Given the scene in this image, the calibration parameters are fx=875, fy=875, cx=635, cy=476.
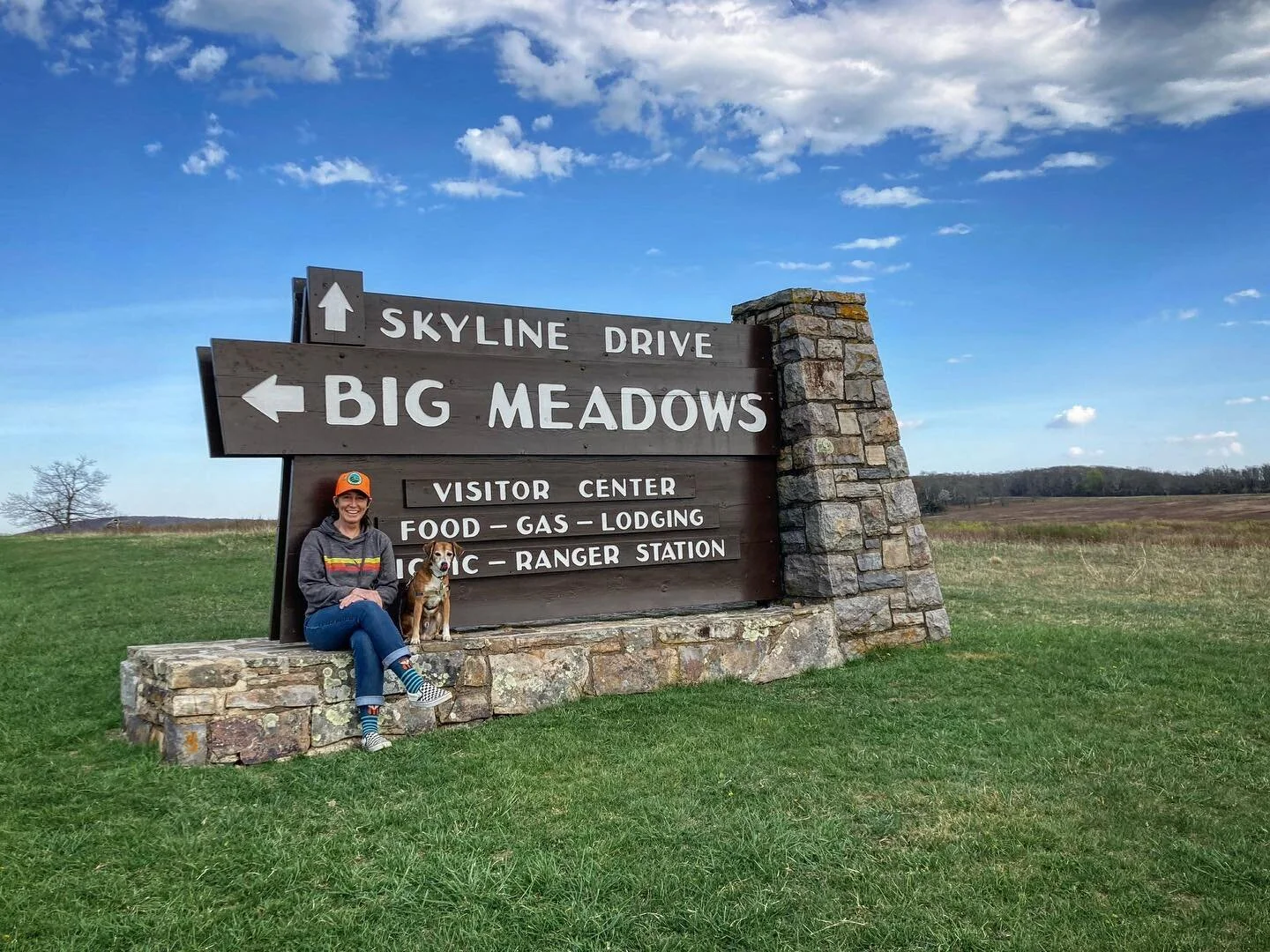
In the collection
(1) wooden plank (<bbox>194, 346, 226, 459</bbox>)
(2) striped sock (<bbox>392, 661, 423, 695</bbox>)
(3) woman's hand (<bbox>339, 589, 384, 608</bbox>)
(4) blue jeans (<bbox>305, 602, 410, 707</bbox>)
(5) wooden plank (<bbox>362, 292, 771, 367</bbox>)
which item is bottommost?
(2) striped sock (<bbox>392, 661, 423, 695</bbox>)

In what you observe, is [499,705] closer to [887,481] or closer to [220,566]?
[887,481]

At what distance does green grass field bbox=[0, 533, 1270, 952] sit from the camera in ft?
10.5

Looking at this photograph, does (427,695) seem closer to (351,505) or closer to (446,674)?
(446,674)

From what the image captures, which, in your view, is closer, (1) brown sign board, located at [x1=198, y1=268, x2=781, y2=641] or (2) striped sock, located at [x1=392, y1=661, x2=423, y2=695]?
(2) striped sock, located at [x1=392, y1=661, x2=423, y2=695]

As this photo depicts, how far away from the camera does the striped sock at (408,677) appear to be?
5402 mm

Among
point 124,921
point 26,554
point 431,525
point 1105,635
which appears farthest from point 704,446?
point 26,554

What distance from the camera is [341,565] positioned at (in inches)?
229

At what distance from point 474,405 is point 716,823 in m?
3.91

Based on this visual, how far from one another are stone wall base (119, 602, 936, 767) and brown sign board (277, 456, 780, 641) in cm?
40

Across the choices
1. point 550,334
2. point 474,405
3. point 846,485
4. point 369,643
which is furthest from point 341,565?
point 846,485

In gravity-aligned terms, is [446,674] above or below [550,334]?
below

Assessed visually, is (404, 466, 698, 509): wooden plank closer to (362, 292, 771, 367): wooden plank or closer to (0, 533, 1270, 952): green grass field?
(362, 292, 771, 367): wooden plank

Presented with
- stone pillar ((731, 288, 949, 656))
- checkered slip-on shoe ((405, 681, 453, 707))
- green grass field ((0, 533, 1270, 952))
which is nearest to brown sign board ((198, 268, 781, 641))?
stone pillar ((731, 288, 949, 656))

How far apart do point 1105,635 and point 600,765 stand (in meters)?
5.96
